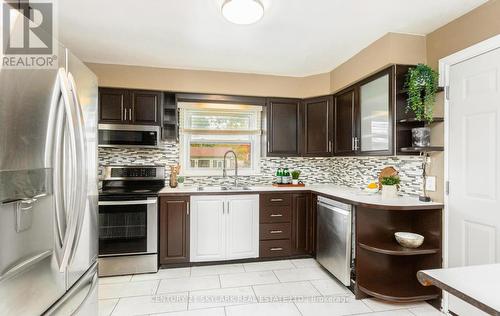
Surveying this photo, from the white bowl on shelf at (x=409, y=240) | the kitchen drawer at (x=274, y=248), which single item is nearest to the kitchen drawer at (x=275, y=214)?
the kitchen drawer at (x=274, y=248)

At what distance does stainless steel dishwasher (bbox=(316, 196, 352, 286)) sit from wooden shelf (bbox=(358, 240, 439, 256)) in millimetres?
196

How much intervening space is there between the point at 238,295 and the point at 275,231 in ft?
3.24

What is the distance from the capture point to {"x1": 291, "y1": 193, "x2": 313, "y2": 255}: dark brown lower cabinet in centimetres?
325

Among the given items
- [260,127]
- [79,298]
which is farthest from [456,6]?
[79,298]

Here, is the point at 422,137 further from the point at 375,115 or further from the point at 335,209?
the point at 335,209

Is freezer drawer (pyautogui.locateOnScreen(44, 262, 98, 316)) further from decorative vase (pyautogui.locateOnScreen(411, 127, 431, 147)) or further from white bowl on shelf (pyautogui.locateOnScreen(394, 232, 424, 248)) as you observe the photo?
decorative vase (pyautogui.locateOnScreen(411, 127, 431, 147))

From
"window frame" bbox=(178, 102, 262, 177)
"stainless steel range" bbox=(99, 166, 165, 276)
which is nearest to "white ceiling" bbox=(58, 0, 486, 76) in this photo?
"window frame" bbox=(178, 102, 262, 177)

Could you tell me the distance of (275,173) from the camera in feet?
12.5

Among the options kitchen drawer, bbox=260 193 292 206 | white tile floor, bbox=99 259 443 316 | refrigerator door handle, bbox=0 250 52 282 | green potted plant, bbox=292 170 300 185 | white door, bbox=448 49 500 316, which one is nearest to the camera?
refrigerator door handle, bbox=0 250 52 282

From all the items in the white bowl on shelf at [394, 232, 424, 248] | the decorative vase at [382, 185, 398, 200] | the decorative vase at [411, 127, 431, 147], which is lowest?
the white bowl on shelf at [394, 232, 424, 248]

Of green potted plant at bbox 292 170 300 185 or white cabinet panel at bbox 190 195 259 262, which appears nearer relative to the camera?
white cabinet panel at bbox 190 195 259 262

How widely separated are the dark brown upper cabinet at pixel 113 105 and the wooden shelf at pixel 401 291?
3.19 meters

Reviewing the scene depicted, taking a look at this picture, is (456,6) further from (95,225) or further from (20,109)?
(95,225)

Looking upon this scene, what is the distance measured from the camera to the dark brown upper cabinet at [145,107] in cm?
314
